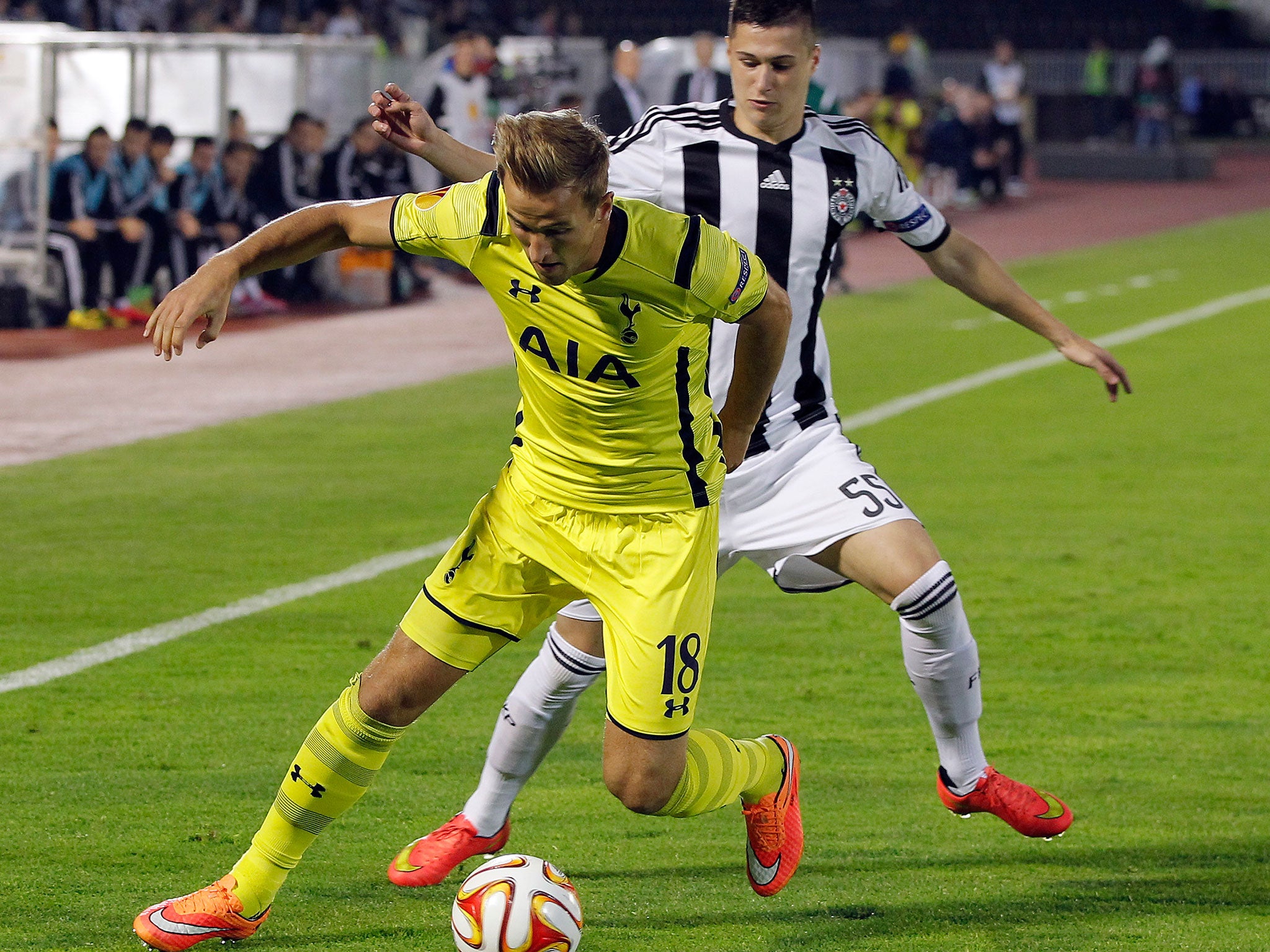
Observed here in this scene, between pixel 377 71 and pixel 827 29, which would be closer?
pixel 377 71

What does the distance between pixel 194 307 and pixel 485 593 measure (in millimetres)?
986

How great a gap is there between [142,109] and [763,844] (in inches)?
588

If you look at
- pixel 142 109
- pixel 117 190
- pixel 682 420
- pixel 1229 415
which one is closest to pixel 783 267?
pixel 682 420

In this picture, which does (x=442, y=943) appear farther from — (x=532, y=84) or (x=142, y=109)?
(x=532, y=84)

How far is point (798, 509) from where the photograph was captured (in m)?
5.20

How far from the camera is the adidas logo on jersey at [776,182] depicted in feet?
17.7

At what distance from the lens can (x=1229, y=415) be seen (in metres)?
12.8

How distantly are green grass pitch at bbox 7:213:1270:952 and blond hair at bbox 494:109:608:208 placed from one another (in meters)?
1.87

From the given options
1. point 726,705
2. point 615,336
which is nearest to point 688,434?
point 615,336

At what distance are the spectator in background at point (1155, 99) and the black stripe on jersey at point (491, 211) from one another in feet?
116

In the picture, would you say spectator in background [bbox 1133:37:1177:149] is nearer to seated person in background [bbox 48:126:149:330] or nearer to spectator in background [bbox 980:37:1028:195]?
spectator in background [bbox 980:37:1028:195]

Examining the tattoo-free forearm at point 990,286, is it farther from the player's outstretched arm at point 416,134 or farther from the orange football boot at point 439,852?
the orange football boot at point 439,852

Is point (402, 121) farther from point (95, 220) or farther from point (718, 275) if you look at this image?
point (95, 220)

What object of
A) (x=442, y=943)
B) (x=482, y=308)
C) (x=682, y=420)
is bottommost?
(x=482, y=308)
